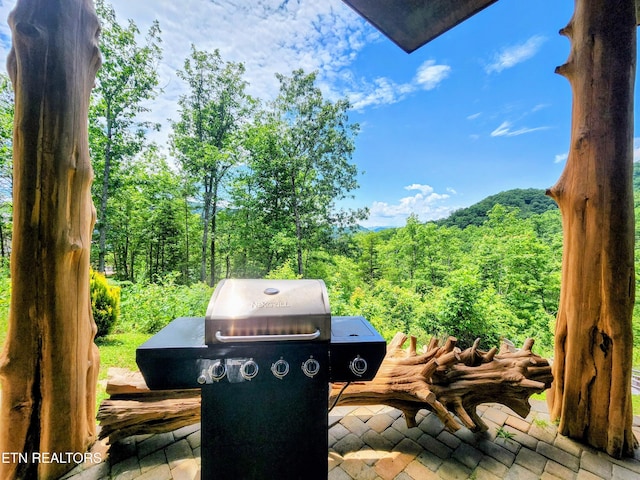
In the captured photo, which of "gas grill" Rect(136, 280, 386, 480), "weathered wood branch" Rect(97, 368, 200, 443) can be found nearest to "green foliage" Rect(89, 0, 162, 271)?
"weathered wood branch" Rect(97, 368, 200, 443)

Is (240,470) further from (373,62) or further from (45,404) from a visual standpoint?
(373,62)

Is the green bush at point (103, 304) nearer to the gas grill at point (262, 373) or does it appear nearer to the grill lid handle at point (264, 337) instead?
the gas grill at point (262, 373)

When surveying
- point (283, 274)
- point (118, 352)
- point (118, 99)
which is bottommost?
point (118, 352)

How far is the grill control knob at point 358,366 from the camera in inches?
46.9

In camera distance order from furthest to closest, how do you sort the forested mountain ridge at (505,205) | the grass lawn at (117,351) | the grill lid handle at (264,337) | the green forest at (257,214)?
the forested mountain ridge at (505,205)
the green forest at (257,214)
the grass lawn at (117,351)
the grill lid handle at (264,337)

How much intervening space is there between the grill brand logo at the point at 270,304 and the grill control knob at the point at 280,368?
9.0 inches

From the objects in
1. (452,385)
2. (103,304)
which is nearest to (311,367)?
(452,385)

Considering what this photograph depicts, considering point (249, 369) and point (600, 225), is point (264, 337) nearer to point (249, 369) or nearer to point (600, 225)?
point (249, 369)

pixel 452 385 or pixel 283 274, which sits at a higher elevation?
pixel 283 274

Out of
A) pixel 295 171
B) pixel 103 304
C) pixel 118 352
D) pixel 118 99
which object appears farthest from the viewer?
pixel 295 171

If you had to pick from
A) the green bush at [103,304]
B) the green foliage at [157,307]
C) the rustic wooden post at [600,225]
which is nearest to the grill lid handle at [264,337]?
the rustic wooden post at [600,225]

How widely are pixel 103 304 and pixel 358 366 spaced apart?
14.7ft

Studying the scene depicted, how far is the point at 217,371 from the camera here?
1.08 metres

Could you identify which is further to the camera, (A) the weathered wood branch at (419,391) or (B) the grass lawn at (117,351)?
(B) the grass lawn at (117,351)
